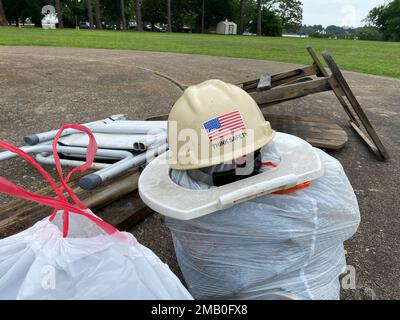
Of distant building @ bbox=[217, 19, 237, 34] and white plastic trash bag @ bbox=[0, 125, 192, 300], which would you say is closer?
white plastic trash bag @ bbox=[0, 125, 192, 300]

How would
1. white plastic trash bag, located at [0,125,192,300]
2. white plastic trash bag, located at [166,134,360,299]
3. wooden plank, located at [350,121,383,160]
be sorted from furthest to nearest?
wooden plank, located at [350,121,383,160] → white plastic trash bag, located at [166,134,360,299] → white plastic trash bag, located at [0,125,192,300]

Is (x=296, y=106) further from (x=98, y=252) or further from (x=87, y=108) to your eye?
(x=98, y=252)

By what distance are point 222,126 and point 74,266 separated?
67 cm

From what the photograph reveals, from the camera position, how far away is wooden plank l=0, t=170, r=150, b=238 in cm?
169

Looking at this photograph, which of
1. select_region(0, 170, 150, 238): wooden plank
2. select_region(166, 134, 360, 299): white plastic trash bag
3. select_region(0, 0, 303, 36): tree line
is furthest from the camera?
select_region(0, 0, 303, 36): tree line

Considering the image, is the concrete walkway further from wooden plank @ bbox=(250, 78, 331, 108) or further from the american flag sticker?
the american flag sticker

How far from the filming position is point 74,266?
1.07 m

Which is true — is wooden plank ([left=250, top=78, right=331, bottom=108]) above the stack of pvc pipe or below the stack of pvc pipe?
above

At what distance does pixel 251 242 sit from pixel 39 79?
17.3ft

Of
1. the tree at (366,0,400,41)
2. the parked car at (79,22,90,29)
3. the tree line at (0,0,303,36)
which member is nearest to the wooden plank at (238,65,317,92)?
the tree line at (0,0,303,36)

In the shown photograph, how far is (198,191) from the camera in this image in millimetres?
1242

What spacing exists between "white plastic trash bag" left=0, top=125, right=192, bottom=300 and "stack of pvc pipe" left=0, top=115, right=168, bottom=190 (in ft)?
1.97

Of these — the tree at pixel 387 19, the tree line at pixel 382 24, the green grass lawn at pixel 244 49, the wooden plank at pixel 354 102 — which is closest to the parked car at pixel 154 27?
the tree line at pixel 382 24
